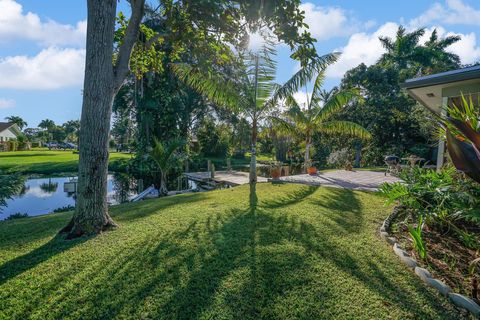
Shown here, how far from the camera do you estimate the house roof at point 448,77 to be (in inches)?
223

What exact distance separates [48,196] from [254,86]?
12339mm

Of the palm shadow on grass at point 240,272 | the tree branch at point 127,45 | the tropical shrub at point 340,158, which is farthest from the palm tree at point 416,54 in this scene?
the tree branch at point 127,45

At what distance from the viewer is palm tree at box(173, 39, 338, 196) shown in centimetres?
904

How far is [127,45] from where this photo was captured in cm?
443

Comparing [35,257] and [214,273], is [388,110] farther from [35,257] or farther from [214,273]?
[35,257]

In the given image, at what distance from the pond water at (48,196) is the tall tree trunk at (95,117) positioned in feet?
23.1

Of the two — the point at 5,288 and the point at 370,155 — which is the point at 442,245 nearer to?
the point at 5,288

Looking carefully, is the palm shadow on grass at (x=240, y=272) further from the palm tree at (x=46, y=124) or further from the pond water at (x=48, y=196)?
the palm tree at (x=46, y=124)

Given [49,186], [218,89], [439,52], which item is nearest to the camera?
[218,89]

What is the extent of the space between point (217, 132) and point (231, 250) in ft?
84.9

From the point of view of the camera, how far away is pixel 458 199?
3361 millimetres

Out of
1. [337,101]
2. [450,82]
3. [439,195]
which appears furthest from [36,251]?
[337,101]

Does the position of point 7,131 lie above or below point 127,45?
above

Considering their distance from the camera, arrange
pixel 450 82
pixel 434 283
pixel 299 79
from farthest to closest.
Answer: pixel 299 79 → pixel 450 82 → pixel 434 283
